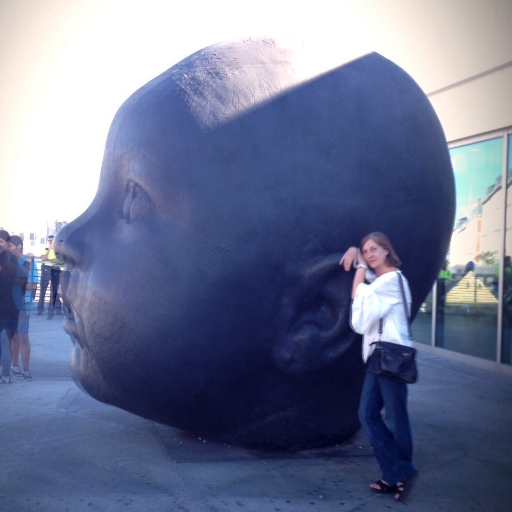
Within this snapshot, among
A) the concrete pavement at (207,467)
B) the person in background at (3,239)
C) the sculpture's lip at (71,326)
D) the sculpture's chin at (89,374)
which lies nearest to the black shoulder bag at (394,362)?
the concrete pavement at (207,467)

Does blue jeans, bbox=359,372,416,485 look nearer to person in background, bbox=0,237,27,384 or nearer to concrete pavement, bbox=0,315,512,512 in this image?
concrete pavement, bbox=0,315,512,512

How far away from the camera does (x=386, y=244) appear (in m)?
3.49

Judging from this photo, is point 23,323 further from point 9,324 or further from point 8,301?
point 8,301

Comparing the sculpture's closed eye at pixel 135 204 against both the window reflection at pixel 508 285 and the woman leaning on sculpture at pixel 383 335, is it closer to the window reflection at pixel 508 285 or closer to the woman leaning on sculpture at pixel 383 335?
the woman leaning on sculpture at pixel 383 335

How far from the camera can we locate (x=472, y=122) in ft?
27.2

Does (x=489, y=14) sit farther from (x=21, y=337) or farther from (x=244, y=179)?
(x=21, y=337)

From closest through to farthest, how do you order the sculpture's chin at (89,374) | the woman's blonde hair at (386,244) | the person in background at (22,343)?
1. the woman's blonde hair at (386,244)
2. the sculpture's chin at (89,374)
3. the person in background at (22,343)

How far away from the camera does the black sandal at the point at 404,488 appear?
3533mm

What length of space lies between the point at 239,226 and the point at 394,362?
3.79 feet

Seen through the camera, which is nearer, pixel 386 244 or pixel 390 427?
pixel 386 244

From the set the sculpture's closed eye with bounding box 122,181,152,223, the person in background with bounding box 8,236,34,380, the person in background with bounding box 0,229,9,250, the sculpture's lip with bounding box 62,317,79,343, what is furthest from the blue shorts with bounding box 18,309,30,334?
the sculpture's closed eye with bounding box 122,181,152,223

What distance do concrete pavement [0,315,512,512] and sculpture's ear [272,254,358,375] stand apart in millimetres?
762

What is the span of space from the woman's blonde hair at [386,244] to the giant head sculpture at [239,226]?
120mm

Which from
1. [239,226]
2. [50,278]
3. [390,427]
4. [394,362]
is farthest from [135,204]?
[50,278]
